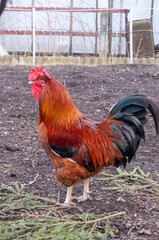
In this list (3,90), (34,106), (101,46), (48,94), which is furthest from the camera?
(101,46)

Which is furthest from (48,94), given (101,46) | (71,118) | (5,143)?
(101,46)

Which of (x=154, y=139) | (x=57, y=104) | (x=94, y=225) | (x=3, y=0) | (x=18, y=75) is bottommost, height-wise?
(x=94, y=225)

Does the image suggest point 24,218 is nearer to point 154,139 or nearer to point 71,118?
point 71,118

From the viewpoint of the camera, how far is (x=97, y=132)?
3.34 m

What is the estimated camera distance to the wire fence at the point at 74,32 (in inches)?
438

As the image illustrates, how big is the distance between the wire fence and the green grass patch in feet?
26.6

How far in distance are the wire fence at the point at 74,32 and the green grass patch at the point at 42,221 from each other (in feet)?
26.6

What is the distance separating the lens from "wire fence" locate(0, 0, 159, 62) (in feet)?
36.5

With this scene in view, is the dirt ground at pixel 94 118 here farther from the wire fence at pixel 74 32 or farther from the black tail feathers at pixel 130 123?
the wire fence at pixel 74 32

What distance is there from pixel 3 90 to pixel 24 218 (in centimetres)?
449

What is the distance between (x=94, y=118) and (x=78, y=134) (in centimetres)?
244

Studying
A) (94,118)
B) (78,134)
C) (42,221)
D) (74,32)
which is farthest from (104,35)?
(42,221)

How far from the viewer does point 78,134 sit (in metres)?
3.24

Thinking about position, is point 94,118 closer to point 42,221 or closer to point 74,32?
point 42,221
